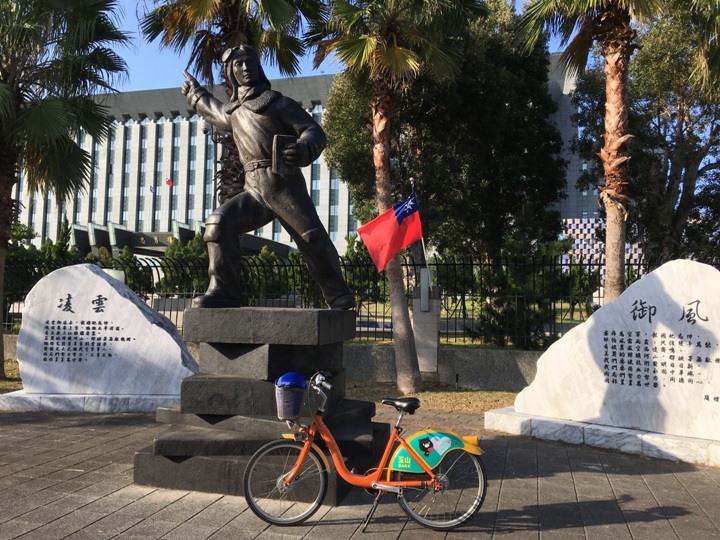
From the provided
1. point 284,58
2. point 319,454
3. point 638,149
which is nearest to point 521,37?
point 284,58

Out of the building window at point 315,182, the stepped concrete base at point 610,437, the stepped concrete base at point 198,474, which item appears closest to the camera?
the stepped concrete base at point 198,474

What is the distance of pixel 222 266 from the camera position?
536 centimetres

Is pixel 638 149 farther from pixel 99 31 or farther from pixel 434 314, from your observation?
pixel 99 31

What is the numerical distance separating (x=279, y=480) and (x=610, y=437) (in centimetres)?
383

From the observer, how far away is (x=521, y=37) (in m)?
10.4

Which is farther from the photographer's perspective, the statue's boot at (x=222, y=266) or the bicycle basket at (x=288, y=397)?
the statue's boot at (x=222, y=266)

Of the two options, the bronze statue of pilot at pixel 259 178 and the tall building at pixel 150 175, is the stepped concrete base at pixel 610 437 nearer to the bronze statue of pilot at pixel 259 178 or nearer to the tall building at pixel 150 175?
the bronze statue of pilot at pixel 259 178

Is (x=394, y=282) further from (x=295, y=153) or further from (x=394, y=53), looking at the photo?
(x=295, y=153)

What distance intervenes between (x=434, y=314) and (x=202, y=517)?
7.46 metres

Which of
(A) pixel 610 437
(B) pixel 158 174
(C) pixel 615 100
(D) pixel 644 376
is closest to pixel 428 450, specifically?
(A) pixel 610 437

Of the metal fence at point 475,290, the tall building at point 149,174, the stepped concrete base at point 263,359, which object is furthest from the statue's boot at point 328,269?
the tall building at point 149,174

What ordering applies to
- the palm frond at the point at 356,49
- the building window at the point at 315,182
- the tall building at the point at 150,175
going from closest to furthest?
the palm frond at the point at 356,49
the building window at the point at 315,182
the tall building at the point at 150,175

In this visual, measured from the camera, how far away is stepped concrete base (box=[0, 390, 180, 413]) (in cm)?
819

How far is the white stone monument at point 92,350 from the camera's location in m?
8.31
